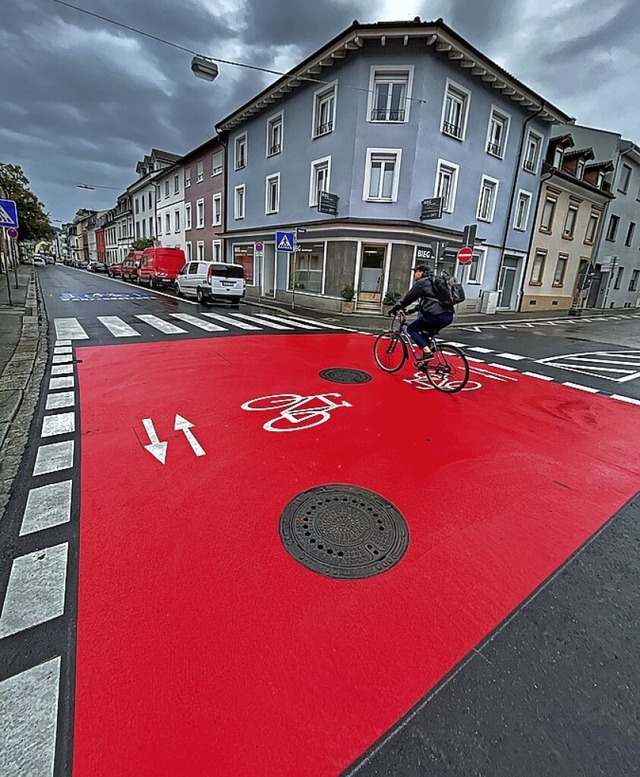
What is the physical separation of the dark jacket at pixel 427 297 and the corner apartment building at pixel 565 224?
18.7 m

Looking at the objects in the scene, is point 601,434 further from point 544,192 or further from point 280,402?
point 544,192

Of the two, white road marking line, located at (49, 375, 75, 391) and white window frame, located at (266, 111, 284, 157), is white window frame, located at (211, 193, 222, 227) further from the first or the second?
white road marking line, located at (49, 375, 75, 391)

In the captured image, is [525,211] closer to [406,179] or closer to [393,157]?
[406,179]

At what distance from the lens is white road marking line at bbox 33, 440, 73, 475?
3429 mm

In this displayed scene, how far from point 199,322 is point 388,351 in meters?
6.82

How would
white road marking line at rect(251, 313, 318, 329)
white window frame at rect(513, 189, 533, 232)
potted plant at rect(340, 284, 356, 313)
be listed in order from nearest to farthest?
white road marking line at rect(251, 313, 318, 329)
potted plant at rect(340, 284, 356, 313)
white window frame at rect(513, 189, 533, 232)

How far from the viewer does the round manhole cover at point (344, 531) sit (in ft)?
8.03

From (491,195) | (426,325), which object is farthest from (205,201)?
(426,325)

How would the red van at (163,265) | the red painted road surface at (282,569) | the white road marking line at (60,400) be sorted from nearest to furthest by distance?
the red painted road surface at (282,569) → the white road marking line at (60,400) → the red van at (163,265)

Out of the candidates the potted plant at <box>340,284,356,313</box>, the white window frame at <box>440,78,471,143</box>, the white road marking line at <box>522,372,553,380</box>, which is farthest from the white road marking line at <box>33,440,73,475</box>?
the white window frame at <box>440,78,471,143</box>

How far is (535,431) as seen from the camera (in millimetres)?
4785

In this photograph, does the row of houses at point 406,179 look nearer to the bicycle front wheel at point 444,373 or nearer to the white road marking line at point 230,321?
the white road marking line at point 230,321

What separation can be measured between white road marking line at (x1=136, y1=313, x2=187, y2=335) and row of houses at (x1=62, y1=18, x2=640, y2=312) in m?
7.54

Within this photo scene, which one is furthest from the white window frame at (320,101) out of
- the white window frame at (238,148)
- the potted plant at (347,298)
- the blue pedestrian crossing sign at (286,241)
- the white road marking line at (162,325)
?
the white road marking line at (162,325)
